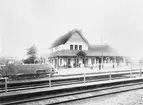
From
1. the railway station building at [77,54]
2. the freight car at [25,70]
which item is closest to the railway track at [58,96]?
the freight car at [25,70]

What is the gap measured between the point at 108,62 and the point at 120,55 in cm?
282

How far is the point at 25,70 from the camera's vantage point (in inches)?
522

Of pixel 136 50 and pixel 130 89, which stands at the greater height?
pixel 136 50

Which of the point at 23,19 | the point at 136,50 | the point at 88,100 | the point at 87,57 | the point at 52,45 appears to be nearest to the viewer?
the point at 88,100

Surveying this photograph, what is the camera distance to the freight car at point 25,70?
12.5m

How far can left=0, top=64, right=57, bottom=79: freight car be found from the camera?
40.9 ft

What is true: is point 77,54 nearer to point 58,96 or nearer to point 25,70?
point 25,70

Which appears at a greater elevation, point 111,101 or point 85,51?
point 85,51

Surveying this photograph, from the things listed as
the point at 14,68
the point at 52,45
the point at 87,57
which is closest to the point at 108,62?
the point at 87,57

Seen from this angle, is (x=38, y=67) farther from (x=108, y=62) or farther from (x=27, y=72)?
(x=108, y=62)

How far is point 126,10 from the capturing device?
39.9ft

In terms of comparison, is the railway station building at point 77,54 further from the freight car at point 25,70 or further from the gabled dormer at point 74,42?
the freight car at point 25,70

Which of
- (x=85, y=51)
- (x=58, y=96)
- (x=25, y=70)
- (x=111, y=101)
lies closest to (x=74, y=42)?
(x=85, y=51)

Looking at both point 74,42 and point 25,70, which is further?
point 74,42
